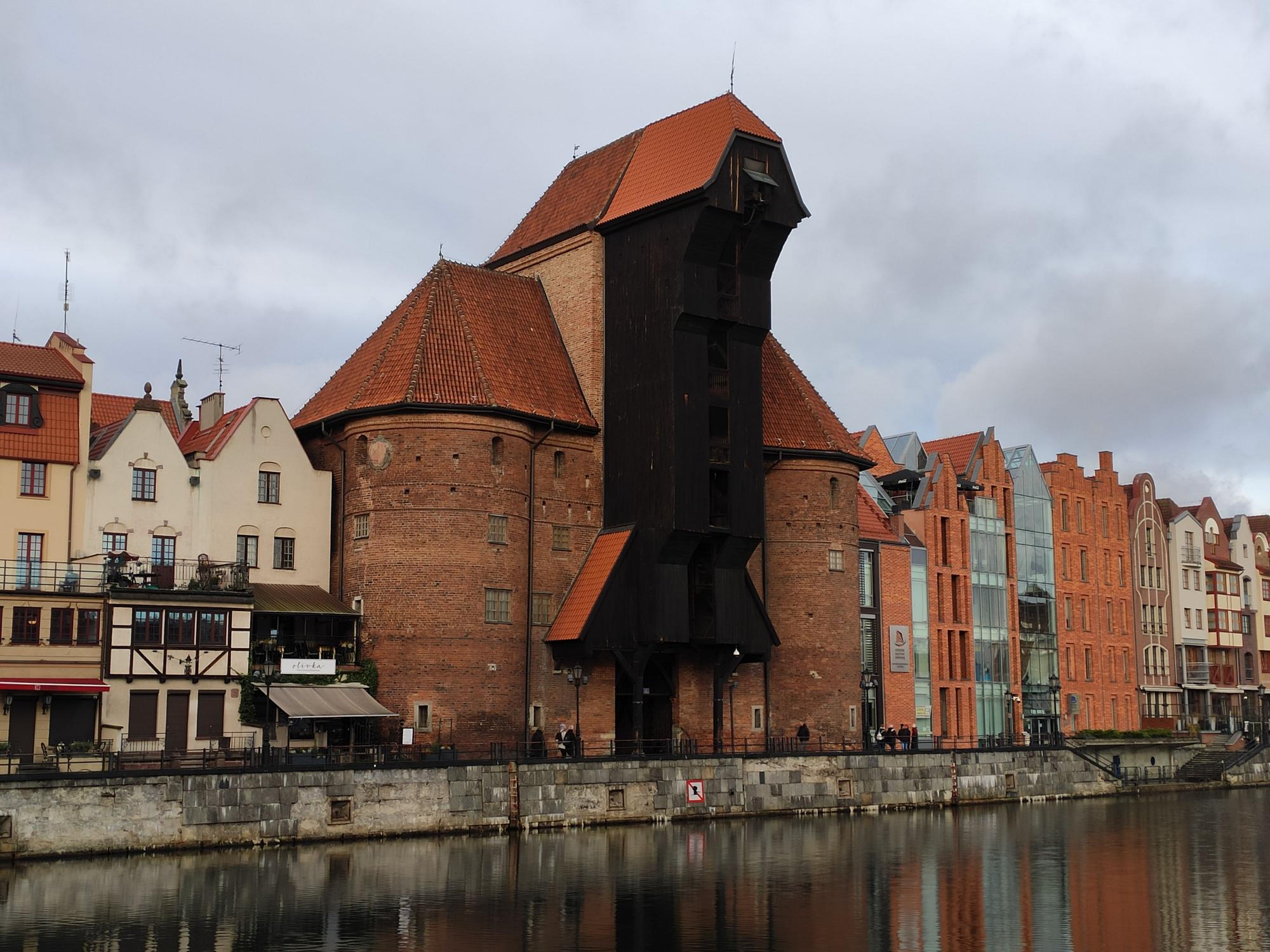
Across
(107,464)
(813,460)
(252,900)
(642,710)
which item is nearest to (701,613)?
(642,710)

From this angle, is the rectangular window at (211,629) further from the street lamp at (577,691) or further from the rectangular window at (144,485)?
the street lamp at (577,691)

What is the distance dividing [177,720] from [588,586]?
15691 mm

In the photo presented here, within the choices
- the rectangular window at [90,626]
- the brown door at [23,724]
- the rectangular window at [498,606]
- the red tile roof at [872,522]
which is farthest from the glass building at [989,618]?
the brown door at [23,724]

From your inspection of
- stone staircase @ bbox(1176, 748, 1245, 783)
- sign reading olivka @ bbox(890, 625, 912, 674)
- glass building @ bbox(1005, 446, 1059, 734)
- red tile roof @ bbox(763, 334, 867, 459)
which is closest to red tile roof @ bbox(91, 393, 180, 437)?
red tile roof @ bbox(763, 334, 867, 459)

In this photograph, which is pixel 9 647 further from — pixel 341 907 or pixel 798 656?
pixel 798 656

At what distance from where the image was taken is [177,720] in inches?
1966

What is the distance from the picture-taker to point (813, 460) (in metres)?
65.8

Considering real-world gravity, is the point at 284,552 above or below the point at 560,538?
below

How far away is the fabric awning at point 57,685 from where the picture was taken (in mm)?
46250

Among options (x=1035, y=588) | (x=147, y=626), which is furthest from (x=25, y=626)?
(x=1035, y=588)

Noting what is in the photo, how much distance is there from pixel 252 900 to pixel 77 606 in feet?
57.7

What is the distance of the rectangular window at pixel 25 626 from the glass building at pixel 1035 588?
53822 mm

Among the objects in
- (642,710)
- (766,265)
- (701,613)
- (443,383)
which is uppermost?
(766,265)

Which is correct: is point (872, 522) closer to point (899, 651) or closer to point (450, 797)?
point (899, 651)
